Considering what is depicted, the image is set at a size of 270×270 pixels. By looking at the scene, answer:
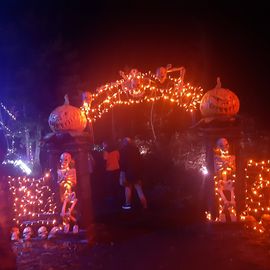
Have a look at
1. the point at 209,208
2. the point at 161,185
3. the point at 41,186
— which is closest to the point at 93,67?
the point at 161,185

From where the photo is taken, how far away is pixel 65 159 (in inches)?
373

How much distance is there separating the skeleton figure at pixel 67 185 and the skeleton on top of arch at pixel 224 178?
3267 millimetres

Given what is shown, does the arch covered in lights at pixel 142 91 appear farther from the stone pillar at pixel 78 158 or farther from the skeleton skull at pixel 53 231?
the skeleton skull at pixel 53 231

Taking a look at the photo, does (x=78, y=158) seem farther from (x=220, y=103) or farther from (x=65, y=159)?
(x=220, y=103)

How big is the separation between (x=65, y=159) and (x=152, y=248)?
3.05 m

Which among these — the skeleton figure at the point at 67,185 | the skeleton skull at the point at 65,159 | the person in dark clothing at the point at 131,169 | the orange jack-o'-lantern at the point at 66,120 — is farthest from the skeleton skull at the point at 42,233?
the person in dark clothing at the point at 131,169

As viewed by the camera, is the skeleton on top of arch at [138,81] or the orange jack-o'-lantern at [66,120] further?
the skeleton on top of arch at [138,81]

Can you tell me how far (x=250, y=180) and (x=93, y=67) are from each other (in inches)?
558

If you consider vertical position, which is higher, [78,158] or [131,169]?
[78,158]

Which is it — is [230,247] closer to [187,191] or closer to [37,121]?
[187,191]

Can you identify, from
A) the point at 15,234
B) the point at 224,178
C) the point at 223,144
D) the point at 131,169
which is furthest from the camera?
the point at 131,169

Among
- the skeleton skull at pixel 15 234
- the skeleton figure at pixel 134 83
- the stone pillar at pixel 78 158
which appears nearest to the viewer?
the skeleton skull at pixel 15 234

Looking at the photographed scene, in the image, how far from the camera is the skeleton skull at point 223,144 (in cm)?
910

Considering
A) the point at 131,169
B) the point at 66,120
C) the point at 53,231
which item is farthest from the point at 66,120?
the point at 53,231
